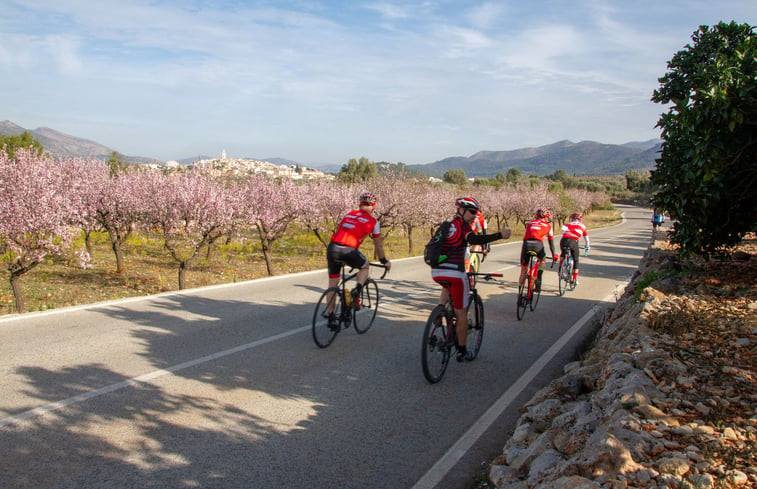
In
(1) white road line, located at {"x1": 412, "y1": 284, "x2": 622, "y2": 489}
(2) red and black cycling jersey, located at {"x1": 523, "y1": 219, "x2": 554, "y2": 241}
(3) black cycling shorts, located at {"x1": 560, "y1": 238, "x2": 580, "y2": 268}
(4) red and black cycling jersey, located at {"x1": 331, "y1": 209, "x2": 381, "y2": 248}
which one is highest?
(4) red and black cycling jersey, located at {"x1": 331, "y1": 209, "x2": 381, "y2": 248}

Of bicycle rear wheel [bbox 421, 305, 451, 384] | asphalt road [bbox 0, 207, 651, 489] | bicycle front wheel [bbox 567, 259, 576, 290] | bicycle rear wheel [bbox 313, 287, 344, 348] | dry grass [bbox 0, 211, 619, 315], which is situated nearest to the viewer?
asphalt road [bbox 0, 207, 651, 489]

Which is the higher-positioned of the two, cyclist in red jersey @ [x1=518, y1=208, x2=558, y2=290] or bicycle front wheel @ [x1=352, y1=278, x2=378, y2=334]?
cyclist in red jersey @ [x1=518, y1=208, x2=558, y2=290]

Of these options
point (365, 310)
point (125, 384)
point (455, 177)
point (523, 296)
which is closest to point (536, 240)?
point (523, 296)

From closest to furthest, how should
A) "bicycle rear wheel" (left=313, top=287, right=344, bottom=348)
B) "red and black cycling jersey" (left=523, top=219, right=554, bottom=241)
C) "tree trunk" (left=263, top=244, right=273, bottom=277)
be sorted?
"bicycle rear wheel" (left=313, top=287, right=344, bottom=348) → "red and black cycling jersey" (left=523, top=219, right=554, bottom=241) → "tree trunk" (left=263, top=244, right=273, bottom=277)

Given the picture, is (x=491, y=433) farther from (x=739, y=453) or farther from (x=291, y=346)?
(x=291, y=346)

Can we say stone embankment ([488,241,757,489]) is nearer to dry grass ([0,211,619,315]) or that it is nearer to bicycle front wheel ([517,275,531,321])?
bicycle front wheel ([517,275,531,321])

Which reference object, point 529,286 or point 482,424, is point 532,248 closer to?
point 529,286

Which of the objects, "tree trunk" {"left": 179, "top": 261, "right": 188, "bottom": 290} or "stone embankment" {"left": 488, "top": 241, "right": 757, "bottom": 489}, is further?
"tree trunk" {"left": 179, "top": 261, "right": 188, "bottom": 290}

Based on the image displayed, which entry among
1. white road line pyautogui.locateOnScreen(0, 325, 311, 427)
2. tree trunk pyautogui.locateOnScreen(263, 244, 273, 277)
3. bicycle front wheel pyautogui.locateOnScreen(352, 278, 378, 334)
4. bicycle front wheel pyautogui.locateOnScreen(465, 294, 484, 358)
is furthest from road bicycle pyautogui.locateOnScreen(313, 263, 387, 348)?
tree trunk pyautogui.locateOnScreen(263, 244, 273, 277)

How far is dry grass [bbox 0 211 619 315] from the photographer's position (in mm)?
13977

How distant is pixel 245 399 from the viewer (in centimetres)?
522

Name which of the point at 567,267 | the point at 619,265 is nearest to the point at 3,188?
the point at 567,267

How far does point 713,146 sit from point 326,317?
16.8ft

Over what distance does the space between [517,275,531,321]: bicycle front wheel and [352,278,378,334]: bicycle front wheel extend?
290 centimetres
